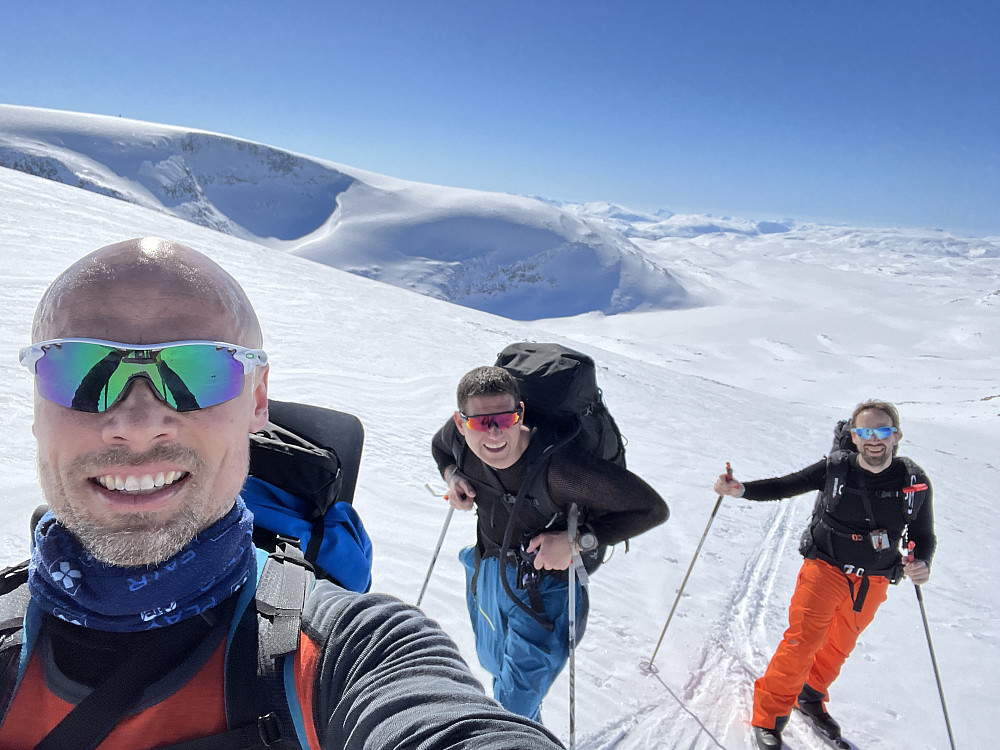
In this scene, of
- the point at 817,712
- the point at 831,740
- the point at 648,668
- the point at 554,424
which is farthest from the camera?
the point at 648,668

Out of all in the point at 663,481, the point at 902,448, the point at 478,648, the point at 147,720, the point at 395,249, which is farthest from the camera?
the point at 395,249

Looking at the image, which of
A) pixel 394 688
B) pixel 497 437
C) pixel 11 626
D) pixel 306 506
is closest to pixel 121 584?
pixel 11 626

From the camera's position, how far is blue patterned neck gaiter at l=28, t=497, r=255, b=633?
1.21 m

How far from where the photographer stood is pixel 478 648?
11.0ft

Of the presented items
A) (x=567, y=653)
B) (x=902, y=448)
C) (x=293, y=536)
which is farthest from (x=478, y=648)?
(x=902, y=448)

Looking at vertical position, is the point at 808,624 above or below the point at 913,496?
below

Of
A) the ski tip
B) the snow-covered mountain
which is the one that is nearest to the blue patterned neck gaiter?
the snow-covered mountain

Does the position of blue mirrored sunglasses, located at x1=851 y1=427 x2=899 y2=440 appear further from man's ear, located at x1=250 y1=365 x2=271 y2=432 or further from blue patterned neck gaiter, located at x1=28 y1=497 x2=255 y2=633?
blue patterned neck gaiter, located at x1=28 y1=497 x2=255 y2=633

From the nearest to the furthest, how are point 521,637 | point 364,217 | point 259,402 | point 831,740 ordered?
point 259,402 < point 521,637 < point 831,740 < point 364,217

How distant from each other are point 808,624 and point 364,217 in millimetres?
157120

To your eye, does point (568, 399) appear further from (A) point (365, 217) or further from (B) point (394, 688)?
(A) point (365, 217)

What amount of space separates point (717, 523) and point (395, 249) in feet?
448

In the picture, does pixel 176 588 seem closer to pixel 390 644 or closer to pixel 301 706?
pixel 301 706

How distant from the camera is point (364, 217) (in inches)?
5891
